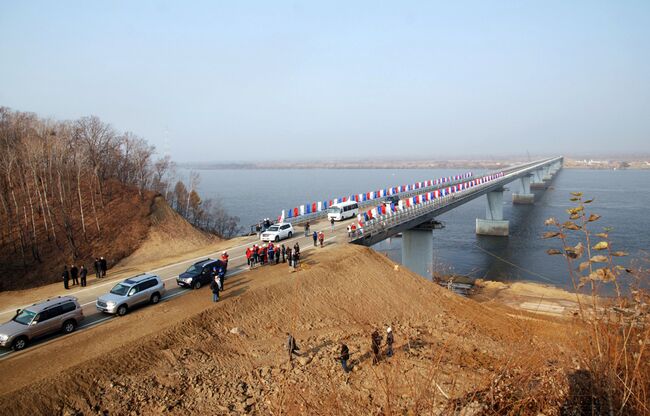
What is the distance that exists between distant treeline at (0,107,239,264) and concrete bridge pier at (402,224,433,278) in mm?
32362

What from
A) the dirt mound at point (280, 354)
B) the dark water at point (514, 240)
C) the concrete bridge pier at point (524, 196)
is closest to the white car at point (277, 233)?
the dirt mound at point (280, 354)

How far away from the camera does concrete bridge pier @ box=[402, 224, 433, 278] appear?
1751 inches

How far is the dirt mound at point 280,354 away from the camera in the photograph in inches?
461

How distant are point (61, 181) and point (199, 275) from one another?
36.3 m

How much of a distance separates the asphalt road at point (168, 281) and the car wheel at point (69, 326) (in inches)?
8.8

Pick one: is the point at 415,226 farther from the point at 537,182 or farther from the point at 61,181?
the point at 537,182

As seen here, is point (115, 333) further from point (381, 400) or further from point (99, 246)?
point (99, 246)

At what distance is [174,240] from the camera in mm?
41125

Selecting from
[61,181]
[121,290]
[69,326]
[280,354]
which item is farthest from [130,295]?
[61,181]

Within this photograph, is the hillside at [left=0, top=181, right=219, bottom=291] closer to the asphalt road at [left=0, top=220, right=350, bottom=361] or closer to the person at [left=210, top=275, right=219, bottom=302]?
the asphalt road at [left=0, top=220, right=350, bottom=361]

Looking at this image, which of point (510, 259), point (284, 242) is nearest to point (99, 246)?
point (284, 242)

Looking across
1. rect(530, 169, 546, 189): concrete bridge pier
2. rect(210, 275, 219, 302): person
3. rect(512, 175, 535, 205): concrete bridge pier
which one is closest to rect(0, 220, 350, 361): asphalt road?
rect(210, 275, 219, 302): person

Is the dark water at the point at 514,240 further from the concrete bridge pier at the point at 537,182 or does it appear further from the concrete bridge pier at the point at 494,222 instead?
the concrete bridge pier at the point at 537,182

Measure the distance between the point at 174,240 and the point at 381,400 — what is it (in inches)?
1271
